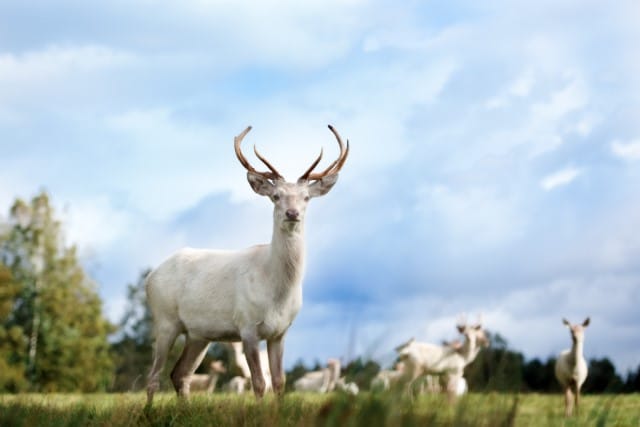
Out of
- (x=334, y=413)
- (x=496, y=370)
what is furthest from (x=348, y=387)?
(x=496, y=370)

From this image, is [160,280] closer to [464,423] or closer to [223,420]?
[223,420]

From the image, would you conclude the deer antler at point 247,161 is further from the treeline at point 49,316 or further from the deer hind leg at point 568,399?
the treeline at point 49,316

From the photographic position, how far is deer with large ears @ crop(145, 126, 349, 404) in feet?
32.9

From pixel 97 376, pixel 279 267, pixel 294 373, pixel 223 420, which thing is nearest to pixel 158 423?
pixel 223 420

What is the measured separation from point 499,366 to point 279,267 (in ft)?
17.1

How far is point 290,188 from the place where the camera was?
9.97 m

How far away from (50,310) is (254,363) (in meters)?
30.5

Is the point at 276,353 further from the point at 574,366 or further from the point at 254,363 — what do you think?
the point at 574,366

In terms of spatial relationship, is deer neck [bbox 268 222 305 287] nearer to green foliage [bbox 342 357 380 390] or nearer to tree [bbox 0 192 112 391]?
green foliage [bbox 342 357 380 390]

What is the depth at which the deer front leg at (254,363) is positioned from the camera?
32.1 feet

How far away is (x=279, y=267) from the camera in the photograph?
1023 cm

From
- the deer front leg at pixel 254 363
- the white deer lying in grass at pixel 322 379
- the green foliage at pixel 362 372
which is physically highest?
the white deer lying in grass at pixel 322 379

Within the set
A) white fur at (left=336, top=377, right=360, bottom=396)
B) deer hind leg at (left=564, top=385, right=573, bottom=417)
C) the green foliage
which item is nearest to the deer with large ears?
white fur at (left=336, top=377, right=360, bottom=396)

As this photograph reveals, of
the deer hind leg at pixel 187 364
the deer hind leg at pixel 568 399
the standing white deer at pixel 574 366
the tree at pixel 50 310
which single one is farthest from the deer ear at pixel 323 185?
the tree at pixel 50 310
